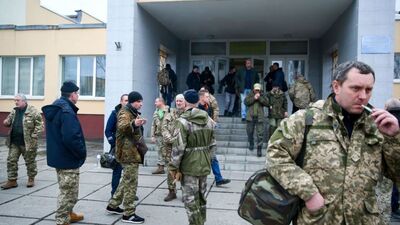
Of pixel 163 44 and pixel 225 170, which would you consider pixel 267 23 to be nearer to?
pixel 163 44

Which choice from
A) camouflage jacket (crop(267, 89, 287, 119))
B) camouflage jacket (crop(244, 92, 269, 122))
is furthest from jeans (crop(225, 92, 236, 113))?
camouflage jacket (crop(244, 92, 269, 122))

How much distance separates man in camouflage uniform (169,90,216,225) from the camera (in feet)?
14.4

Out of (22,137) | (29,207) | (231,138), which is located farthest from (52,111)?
(231,138)

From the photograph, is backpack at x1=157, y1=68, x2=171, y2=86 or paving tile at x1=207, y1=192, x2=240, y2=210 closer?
paving tile at x1=207, y1=192, x2=240, y2=210

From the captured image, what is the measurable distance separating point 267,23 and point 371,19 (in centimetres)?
412

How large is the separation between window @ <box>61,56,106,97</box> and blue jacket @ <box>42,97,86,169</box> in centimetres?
1119

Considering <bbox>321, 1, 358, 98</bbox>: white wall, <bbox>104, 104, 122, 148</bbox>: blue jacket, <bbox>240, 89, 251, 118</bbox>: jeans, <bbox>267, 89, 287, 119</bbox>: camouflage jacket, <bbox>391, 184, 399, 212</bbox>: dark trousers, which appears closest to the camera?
<bbox>391, 184, 399, 212</bbox>: dark trousers

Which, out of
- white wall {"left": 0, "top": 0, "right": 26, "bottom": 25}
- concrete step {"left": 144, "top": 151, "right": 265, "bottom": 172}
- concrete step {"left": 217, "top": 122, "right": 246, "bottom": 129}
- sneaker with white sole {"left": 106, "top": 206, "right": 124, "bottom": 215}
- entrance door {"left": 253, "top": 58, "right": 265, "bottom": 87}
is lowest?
sneaker with white sole {"left": 106, "top": 206, "right": 124, "bottom": 215}

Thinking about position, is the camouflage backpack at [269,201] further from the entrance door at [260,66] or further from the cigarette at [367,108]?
the entrance door at [260,66]

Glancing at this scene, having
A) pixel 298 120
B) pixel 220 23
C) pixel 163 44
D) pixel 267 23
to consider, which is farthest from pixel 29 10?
pixel 298 120

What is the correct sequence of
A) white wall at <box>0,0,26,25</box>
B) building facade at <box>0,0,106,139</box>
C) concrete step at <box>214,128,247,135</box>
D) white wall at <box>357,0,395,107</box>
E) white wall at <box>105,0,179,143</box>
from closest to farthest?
1. white wall at <box>357,0,395,107</box>
2. white wall at <box>105,0,179,143</box>
3. concrete step at <box>214,128,247,135</box>
4. building facade at <box>0,0,106,139</box>
5. white wall at <box>0,0,26,25</box>

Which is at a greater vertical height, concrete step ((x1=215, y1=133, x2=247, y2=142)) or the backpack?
the backpack

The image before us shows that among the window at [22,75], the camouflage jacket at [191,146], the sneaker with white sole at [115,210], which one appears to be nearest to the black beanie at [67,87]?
the camouflage jacket at [191,146]

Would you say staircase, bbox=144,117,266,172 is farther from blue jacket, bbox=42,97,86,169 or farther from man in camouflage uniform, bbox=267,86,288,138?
blue jacket, bbox=42,97,86,169
